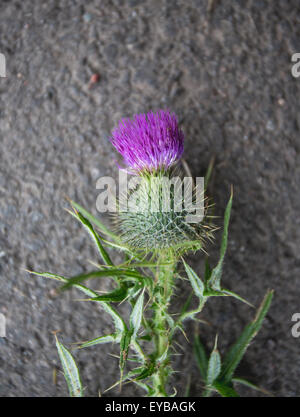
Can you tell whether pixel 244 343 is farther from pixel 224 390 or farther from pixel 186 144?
pixel 186 144

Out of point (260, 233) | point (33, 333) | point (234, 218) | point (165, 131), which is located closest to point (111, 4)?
point (165, 131)

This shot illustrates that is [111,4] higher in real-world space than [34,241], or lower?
higher

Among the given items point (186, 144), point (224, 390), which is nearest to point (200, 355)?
point (224, 390)

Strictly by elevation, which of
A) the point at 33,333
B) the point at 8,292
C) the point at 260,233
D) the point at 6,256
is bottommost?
the point at 33,333

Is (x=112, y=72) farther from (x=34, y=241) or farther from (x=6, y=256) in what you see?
(x=6, y=256)

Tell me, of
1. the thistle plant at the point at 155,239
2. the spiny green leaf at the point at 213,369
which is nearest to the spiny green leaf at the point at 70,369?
the thistle plant at the point at 155,239

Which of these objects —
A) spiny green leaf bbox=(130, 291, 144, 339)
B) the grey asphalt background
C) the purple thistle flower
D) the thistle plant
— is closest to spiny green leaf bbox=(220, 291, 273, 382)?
the thistle plant

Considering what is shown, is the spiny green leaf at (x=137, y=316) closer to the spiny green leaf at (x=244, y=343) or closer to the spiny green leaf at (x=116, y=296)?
the spiny green leaf at (x=116, y=296)
